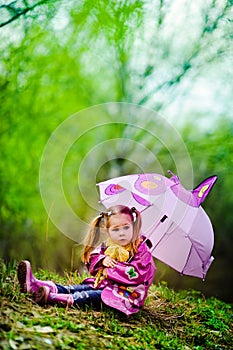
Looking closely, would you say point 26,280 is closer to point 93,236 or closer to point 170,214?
point 93,236

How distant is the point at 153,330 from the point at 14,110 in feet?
5.19

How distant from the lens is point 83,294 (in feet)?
6.61

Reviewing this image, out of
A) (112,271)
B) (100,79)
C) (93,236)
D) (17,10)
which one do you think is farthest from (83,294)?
(17,10)

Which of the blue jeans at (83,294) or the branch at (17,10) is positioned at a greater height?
the branch at (17,10)

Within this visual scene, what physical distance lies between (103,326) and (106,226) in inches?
17.7

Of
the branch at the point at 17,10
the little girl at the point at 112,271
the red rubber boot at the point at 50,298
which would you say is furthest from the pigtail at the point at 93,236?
the branch at the point at 17,10

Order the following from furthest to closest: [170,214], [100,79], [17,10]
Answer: [100,79] < [17,10] < [170,214]

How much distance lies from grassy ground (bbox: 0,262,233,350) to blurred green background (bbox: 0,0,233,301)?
0.73m

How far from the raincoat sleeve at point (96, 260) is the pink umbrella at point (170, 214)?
0.24m

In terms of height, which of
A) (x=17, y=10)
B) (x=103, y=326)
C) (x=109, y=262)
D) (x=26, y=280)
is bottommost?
(x=103, y=326)

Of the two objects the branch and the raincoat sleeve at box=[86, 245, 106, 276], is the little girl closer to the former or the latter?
the raincoat sleeve at box=[86, 245, 106, 276]

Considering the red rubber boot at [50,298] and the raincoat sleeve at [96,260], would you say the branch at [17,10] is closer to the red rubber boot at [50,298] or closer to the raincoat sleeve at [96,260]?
the raincoat sleeve at [96,260]

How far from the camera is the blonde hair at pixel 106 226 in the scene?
2.16 meters

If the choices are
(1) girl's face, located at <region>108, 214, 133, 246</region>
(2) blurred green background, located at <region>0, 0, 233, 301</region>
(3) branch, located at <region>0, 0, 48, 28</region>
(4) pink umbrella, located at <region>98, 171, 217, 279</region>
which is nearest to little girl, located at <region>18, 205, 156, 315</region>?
(1) girl's face, located at <region>108, 214, 133, 246</region>
